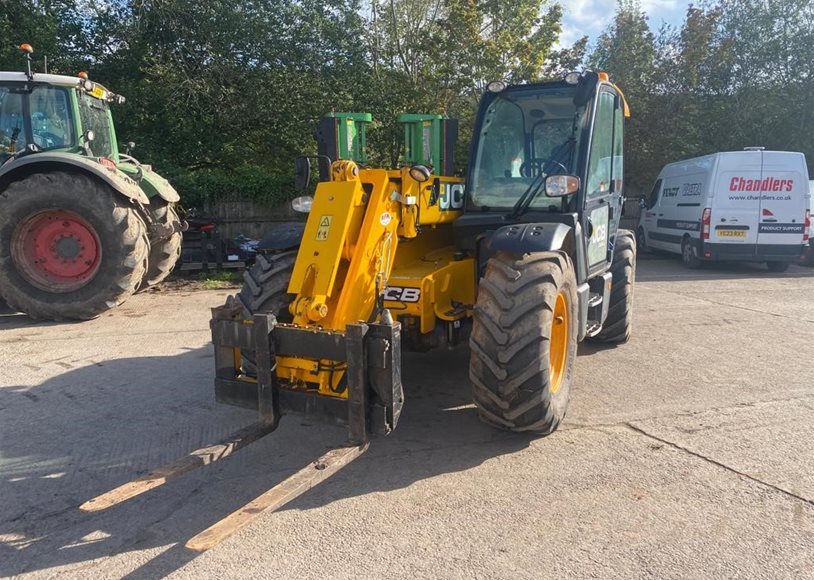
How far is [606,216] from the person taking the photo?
6.01m

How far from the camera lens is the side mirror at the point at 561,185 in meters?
4.53

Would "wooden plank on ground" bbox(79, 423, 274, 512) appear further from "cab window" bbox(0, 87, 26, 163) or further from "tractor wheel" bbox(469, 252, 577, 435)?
"cab window" bbox(0, 87, 26, 163)

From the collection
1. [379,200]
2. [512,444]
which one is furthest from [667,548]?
[379,200]

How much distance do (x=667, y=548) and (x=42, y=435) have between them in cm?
400

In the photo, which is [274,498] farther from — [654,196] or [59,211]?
[654,196]

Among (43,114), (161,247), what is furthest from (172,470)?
(43,114)

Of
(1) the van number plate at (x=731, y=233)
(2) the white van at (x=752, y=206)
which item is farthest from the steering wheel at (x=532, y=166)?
(1) the van number plate at (x=731, y=233)

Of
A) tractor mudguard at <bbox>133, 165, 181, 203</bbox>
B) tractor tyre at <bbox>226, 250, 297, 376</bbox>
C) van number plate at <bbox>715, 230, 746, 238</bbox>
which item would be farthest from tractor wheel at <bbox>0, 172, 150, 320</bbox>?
van number plate at <bbox>715, 230, 746, 238</bbox>

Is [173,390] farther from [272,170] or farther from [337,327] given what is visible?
[272,170]

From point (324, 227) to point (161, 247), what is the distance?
19.9 feet

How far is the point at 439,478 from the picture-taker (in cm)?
376

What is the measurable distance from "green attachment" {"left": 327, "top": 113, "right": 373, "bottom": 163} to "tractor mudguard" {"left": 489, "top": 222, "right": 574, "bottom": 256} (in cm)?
234

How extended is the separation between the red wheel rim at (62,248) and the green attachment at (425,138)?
14.4ft

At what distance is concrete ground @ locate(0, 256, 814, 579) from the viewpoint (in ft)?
9.70
